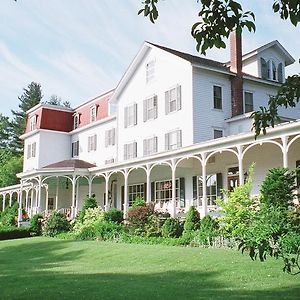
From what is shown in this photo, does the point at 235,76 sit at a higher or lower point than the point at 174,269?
higher

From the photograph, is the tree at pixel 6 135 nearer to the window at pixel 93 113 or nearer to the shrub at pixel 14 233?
the window at pixel 93 113

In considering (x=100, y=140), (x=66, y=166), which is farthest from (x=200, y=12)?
(x=100, y=140)

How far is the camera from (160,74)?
29.4 m

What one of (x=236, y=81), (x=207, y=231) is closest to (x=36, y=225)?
(x=207, y=231)

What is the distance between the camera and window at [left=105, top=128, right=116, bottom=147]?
35094 millimetres

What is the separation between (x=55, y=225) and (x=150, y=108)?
31.0ft

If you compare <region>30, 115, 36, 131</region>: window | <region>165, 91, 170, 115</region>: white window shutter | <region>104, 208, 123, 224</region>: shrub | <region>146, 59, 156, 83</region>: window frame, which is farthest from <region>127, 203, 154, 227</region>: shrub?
<region>30, 115, 36, 131</region>: window

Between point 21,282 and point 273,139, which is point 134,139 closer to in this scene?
point 273,139

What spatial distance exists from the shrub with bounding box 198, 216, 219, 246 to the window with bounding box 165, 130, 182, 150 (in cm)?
793

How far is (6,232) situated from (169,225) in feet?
41.0

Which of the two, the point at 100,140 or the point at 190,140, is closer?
the point at 190,140

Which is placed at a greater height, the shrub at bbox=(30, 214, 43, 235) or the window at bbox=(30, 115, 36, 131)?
the window at bbox=(30, 115, 36, 131)

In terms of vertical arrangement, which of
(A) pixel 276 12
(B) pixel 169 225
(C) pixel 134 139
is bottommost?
(B) pixel 169 225

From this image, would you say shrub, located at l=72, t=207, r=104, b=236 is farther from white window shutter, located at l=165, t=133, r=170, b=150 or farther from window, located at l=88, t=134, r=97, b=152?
window, located at l=88, t=134, r=97, b=152
